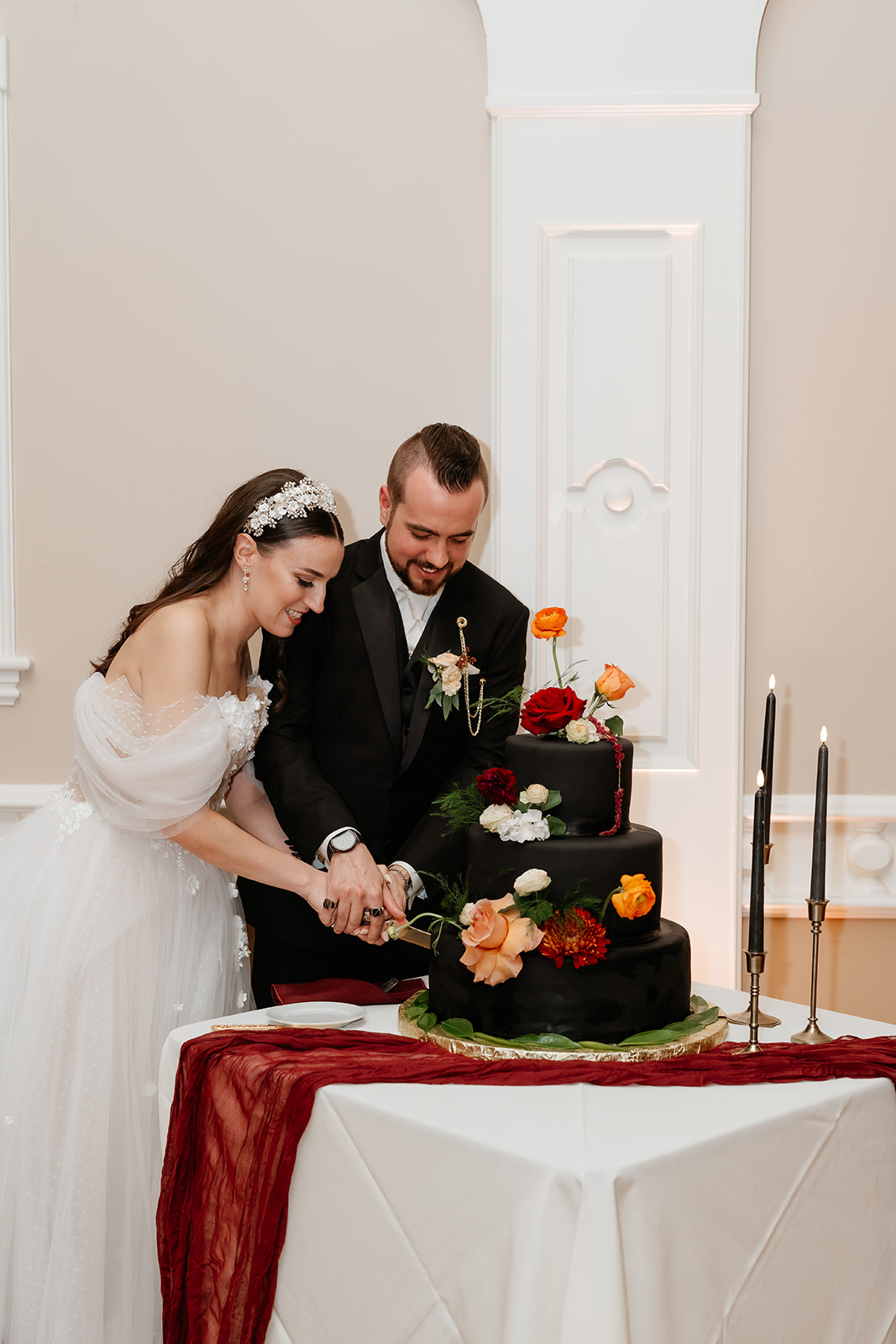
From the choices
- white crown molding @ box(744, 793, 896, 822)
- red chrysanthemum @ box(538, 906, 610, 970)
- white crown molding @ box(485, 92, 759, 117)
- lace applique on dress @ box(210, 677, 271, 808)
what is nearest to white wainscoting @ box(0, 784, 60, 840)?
lace applique on dress @ box(210, 677, 271, 808)

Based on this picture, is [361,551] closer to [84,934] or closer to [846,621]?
[84,934]

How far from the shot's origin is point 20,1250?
2076mm

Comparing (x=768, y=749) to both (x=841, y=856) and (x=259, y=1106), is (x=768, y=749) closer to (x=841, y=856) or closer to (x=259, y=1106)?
(x=259, y=1106)

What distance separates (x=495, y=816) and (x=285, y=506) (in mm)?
852

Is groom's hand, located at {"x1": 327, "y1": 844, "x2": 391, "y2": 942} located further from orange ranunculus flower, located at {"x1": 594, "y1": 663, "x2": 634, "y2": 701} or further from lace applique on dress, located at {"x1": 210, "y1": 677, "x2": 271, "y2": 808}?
orange ranunculus flower, located at {"x1": 594, "y1": 663, "x2": 634, "y2": 701}

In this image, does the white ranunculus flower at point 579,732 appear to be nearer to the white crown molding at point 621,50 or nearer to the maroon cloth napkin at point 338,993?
the maroon cloth napkin at point 338,993

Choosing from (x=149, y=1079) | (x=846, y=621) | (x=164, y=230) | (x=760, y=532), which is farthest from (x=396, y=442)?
(x=149, y=1079)

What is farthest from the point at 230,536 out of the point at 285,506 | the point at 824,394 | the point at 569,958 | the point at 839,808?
the point at 839,808

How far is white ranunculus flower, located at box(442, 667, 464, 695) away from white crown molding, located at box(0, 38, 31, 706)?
1.46 metres

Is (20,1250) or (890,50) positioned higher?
(890,50)

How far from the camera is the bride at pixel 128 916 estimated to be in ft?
6.82

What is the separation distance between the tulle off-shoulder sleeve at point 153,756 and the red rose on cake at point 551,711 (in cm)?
67

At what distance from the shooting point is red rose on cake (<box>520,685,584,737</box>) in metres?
1.82

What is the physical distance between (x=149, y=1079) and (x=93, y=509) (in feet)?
5.28
